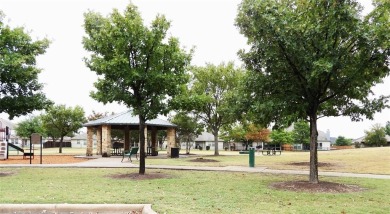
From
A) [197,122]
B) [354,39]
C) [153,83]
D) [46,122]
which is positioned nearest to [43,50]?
[153,83]

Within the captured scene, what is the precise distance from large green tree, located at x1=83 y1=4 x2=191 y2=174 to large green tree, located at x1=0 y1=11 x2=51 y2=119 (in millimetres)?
2985

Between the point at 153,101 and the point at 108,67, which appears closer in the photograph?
the point at 108,67

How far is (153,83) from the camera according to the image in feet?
50.6

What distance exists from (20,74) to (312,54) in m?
12.2

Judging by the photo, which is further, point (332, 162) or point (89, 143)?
point (89, 143)

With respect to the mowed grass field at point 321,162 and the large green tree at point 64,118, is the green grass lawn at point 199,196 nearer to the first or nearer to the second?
the mowed grass field at point 321,162

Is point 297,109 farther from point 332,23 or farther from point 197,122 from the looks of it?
point 197,122

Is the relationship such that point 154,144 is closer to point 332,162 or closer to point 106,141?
point 106,141

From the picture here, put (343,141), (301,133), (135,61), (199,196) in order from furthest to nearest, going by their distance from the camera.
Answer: (343,141), (301,133), (135,61), (199,196)

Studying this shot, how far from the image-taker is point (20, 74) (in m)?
15.9

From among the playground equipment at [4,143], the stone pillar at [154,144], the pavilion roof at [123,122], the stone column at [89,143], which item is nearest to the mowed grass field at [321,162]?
the stone pillar at [154,144]

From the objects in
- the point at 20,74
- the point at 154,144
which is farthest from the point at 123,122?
the point at 20,74

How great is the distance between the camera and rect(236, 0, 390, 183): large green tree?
11555mm

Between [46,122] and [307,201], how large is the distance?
45121 millimetres
